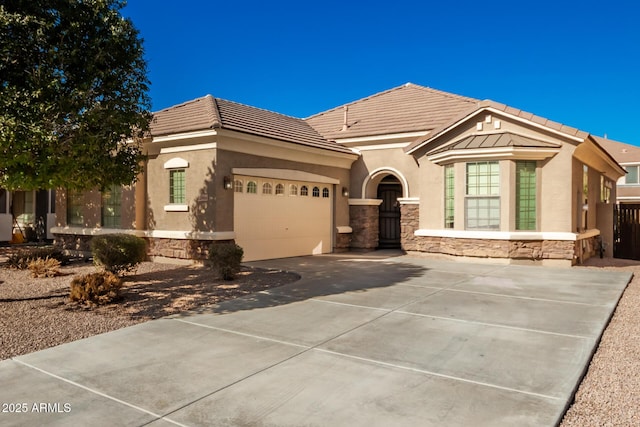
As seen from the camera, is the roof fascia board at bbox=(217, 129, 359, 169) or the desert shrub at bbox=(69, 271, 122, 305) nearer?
the desert shrub at bbox=(69, 271, 122, 305)

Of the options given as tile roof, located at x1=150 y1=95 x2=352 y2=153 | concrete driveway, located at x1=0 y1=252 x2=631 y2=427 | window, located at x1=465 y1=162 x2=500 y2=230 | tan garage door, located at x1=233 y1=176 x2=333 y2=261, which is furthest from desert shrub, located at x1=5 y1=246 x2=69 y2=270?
window, located at x1=465 y1=162 x2=500 y2=230

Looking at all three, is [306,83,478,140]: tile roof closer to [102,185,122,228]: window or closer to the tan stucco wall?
the tan stucco wall

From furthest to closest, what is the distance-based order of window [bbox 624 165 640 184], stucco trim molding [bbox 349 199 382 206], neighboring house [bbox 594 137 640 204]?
window [bbox 624 165 640 184]
neighboring house [bbox 594 137 640 204]
stucco trim molding [bbox 349 199 382 206]

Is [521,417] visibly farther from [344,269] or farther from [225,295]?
[344,269]

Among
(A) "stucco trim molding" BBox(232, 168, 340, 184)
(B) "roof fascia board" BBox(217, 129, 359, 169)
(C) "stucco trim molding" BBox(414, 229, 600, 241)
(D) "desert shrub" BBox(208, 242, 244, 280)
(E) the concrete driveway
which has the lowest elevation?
(E) the concrete driveway

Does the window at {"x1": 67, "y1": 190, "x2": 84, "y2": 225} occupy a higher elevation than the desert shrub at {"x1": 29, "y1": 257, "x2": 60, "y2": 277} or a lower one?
higher

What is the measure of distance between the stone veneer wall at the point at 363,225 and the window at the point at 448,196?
353cm

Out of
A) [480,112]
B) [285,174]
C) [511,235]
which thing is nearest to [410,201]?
[480,112]

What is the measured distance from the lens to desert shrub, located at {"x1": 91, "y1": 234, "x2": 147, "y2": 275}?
1054 centimetres

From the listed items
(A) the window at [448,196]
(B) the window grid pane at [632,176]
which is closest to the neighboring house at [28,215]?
(A) the window at [448,196]

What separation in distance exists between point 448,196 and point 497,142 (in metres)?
2.24

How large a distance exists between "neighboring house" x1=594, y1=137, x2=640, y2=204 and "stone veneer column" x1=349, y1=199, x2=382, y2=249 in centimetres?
2046

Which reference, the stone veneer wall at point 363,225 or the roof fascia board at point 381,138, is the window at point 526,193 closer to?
the roof fascia board at point 381,138

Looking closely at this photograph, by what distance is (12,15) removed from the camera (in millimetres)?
7051
